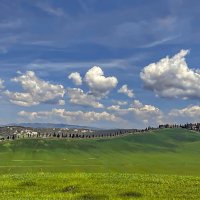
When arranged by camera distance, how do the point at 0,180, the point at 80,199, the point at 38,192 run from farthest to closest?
the point at 0,180 < the point at 38,192 < the point at 80,199

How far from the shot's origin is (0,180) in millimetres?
49531

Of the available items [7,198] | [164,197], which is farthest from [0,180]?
[164,197]

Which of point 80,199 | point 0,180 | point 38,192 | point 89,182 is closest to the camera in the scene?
point 80,199

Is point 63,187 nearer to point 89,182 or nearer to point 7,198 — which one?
point 89,182

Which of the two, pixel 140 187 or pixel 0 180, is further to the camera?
pixel 0 180

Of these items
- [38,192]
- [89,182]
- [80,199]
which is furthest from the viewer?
[89,182]

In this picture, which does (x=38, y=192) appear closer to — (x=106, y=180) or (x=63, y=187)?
(x=63, y=187)

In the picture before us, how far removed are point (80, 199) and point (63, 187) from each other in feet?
24.7

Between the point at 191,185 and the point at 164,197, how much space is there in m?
6.71

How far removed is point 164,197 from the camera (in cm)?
3838

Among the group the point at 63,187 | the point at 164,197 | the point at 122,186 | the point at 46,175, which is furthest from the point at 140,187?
the point at 46,175

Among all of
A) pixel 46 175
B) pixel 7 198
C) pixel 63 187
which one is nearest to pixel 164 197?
pixel 63 187

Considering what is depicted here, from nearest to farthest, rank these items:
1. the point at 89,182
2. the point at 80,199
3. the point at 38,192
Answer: the point at 80,199, the point at 38,192, the point at 89,182

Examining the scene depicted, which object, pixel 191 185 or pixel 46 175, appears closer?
pixel 191 185
